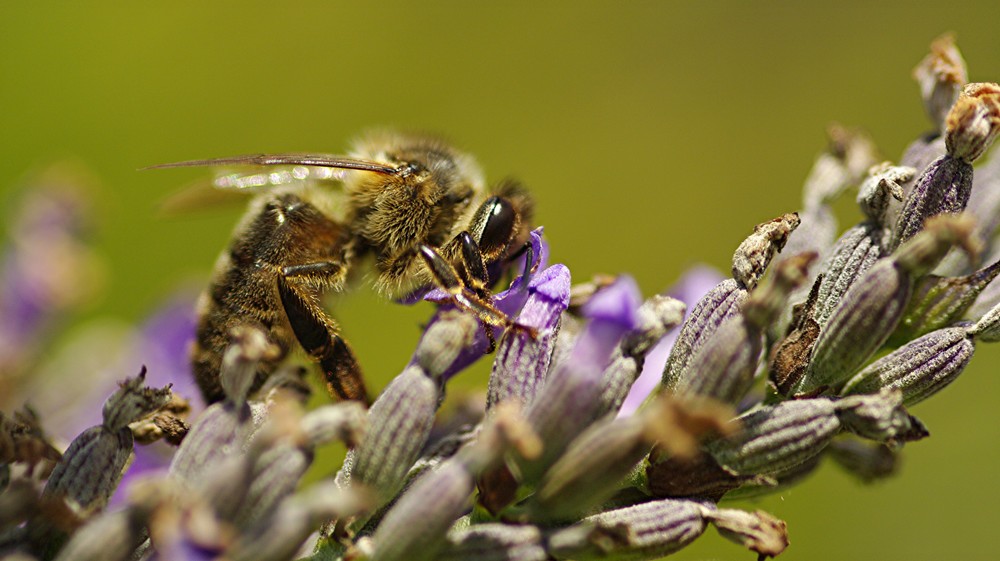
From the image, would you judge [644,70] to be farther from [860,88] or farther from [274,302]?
[274,302]

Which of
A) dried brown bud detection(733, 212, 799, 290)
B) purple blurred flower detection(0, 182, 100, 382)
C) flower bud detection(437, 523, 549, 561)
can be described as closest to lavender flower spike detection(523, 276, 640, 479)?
flower bud detection(437, 523, 549, 561)

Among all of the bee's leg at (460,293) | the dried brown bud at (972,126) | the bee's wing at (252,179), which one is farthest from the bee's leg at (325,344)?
the dried brown bud at (972,126)

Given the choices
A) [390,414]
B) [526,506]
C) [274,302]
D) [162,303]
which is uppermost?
[162,303]

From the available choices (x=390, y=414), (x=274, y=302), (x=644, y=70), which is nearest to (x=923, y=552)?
(x=274, y=302)

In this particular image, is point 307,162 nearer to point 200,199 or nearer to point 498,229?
point 498,229

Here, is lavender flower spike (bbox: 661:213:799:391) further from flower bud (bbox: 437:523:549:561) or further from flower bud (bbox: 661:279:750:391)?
flower bud (bbox: 437:523:549:561)

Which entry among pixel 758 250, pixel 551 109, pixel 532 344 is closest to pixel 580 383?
pixel 532 344

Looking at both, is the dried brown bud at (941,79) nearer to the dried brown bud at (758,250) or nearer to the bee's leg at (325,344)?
the dried brown bud at (758,250)
